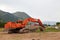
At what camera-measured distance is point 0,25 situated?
6600 cm

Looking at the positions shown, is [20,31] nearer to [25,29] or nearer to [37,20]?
[25,29]

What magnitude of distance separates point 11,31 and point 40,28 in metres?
5.13

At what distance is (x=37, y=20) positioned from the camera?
39469mm

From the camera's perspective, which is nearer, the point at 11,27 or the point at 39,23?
the point at 11,27

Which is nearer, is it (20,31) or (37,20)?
(20,31)

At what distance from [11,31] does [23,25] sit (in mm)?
2310

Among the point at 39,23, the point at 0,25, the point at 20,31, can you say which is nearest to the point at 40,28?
the point at 39,23

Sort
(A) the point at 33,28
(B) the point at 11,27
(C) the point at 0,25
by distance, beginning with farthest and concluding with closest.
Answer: (C) the point at 0,25 → (A) the point at 33,28 → (B) the point at 11,27

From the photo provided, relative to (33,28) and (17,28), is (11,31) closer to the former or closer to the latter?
(17,28)

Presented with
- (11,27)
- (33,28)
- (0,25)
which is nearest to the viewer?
(11,27)

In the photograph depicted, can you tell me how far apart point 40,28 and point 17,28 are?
4337mm

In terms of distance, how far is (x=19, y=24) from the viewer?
3681 cm

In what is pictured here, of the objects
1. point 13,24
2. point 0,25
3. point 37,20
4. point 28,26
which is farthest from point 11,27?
point 0,25

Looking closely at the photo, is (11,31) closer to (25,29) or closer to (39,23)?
(25,29)
